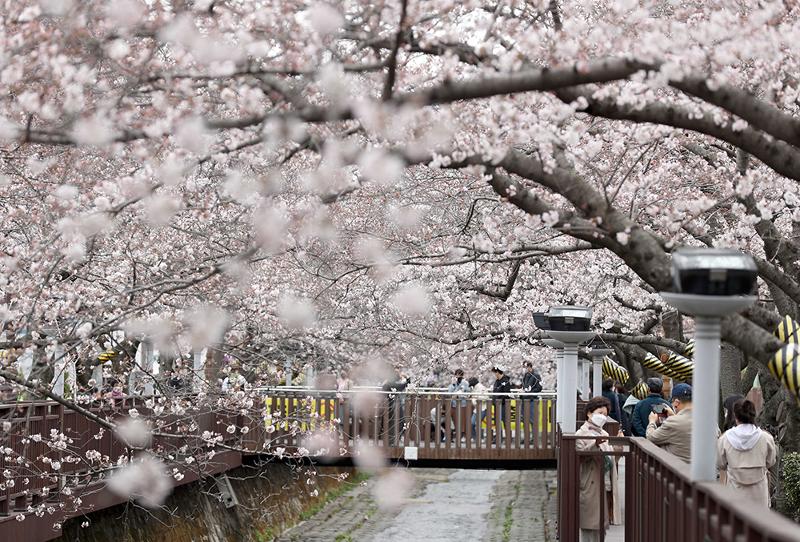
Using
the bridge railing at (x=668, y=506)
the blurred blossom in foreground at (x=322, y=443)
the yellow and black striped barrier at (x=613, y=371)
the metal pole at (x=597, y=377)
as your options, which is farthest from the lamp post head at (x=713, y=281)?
the yellow and black striped barrier at (x=613, y=371)

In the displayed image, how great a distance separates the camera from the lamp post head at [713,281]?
5.38 metres

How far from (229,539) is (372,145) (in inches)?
543

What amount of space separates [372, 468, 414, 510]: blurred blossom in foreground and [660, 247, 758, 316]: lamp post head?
19.0 m

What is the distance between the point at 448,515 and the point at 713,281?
65.3 ft

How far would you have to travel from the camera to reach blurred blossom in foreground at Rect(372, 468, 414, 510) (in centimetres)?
2579

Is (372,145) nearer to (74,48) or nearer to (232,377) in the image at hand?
(74,48)

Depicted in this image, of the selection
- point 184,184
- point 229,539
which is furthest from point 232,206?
point 229,539

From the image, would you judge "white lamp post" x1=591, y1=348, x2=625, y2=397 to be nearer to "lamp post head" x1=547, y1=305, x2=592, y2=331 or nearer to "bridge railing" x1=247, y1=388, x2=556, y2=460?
"bridge railing" x1=247, y1=388, x2=556, y2=460

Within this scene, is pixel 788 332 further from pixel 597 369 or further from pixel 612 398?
pixel 597 369

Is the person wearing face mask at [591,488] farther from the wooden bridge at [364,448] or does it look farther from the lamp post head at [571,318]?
the lamp post head at [571,318]

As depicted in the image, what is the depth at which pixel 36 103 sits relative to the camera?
619 cm

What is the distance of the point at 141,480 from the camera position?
13.5 meters

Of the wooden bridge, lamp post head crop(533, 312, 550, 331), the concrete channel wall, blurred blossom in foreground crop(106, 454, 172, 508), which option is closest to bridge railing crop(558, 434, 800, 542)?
the wooden bridge

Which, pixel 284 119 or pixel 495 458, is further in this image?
pixel 495 458
